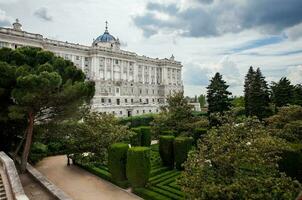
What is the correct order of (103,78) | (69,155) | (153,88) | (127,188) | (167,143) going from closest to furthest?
(127,188) → (167,143) → (69,155) → (103,78) → (153,88)

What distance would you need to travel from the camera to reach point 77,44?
63.9 meters

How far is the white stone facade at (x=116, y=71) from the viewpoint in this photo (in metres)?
58.2

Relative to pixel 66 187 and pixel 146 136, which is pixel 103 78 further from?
pixel 66 187

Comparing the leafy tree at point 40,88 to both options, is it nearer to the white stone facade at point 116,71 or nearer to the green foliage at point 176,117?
the green foliage at point 176,117

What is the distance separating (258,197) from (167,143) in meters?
12.7

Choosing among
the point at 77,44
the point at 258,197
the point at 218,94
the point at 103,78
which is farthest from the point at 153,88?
the point at 258,197

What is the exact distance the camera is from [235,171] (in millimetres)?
11250

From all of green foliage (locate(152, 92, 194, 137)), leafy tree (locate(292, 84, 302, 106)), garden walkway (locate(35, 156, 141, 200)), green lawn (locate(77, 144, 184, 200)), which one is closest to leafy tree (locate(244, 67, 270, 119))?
leafy tree (locate(292, 84, 302, 106))

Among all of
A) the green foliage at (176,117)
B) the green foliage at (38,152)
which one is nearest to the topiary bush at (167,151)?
the green foliage at (176,117)

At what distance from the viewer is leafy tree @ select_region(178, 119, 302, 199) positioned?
33.8 ft

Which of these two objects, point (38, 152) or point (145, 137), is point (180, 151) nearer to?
point (145, 137)

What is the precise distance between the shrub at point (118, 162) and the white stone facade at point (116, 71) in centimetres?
3909

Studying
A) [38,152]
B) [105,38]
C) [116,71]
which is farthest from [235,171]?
[105,38]

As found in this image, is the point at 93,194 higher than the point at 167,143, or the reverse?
the point at 167,143
